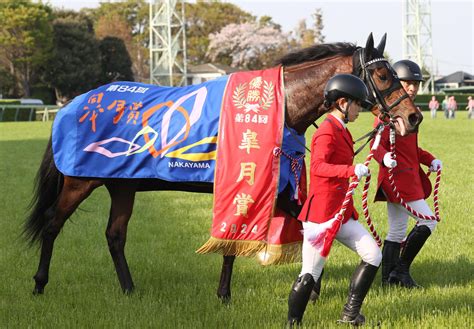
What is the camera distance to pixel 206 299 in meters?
5.43

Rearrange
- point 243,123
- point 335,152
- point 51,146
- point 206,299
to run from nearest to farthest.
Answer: point 335,152
point 243,123
point 206,299
point 51,146

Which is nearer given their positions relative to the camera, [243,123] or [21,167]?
[243,123]

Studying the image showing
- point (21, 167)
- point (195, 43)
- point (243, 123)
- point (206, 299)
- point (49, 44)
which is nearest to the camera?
point (243, 123)

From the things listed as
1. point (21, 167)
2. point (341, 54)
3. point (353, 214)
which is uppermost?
point (341, 54)

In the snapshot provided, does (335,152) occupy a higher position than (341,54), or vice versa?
(341,54)

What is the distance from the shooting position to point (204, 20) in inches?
3118

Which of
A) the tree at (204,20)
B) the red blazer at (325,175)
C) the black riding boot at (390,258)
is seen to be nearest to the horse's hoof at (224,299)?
the red blazer at (325,175)

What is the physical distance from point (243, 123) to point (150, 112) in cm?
104

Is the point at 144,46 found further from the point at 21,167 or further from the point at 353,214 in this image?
the point at 353,214

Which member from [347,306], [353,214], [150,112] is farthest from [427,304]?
[150,112]

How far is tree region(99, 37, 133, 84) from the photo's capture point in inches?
2498

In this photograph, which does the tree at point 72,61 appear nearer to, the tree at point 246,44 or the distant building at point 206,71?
the distant building at point 206,71

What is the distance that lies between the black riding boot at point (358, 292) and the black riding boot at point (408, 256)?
137cm

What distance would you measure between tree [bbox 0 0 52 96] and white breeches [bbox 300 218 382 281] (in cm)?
5315
